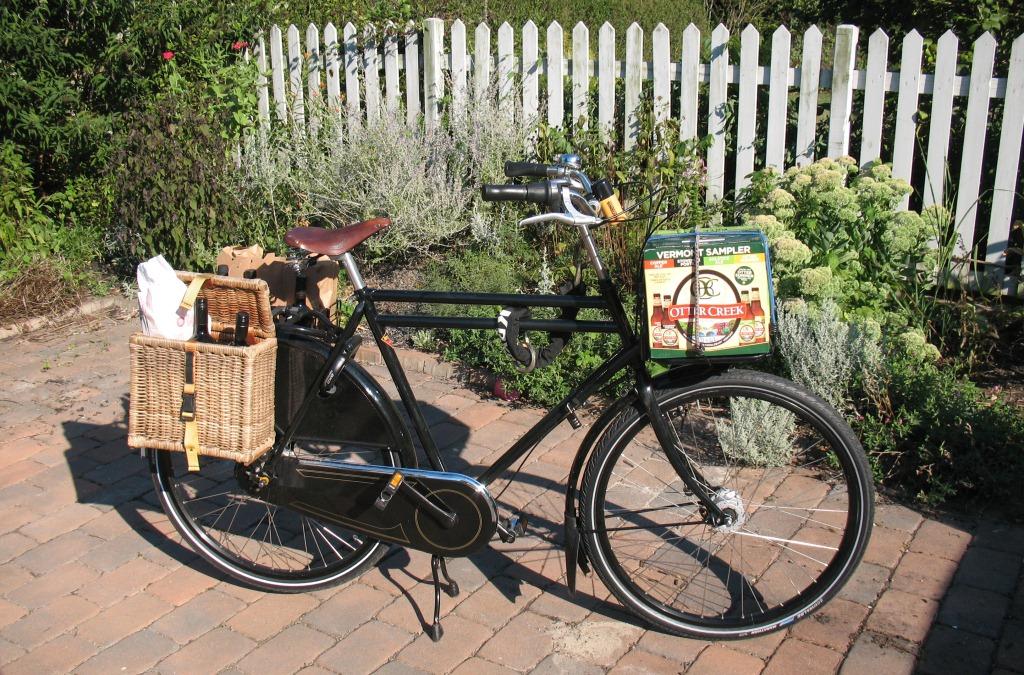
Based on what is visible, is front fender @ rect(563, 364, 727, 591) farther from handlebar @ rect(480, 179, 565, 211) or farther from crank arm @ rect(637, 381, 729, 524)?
handlebar @ rect(480, 179, 565, 211)

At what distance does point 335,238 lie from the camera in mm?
3205

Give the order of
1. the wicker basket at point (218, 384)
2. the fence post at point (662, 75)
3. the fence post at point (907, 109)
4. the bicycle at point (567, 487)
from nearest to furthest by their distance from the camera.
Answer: the bicycle at point (567, 487) → the wicker basket at point (218, 384) → the fence post at point (907, 109) → the fence post at point (662, 75)

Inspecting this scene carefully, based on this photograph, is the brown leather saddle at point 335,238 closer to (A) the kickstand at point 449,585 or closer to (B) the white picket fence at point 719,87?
(A) the kickstand at point 449,585

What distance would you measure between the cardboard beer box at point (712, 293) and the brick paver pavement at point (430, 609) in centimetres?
104

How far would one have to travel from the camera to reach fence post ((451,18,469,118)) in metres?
6.89

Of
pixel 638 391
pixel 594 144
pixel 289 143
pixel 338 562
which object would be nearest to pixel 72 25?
pixel 289 143

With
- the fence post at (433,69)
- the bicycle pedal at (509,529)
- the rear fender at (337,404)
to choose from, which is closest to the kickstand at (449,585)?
the bicycle pedal at (509,529)

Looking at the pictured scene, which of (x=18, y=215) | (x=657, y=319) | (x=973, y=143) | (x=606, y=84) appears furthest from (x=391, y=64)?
(x=657, y=319)

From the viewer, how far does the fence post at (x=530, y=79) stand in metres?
6.68

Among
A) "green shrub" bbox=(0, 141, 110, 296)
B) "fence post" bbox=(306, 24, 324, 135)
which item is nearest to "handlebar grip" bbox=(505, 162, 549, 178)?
"green shrub" bbox=(0, 141, 110, 296)

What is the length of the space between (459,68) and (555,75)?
2.54ft

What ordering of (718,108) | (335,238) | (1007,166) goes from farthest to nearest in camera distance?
(718,108), (1007,166), (335,238)

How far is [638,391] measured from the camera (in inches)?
117

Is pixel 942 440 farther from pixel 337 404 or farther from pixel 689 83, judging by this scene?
pixel 689 83
